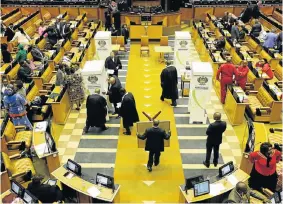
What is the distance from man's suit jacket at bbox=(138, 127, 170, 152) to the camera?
22.9 feet

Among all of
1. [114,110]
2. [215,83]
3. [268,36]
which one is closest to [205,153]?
[114,110]

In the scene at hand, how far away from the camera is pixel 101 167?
7.91 m

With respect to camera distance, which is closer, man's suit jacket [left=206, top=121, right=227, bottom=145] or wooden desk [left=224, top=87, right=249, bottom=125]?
man's suit jacket [left=206, top=121, right=227, bottom=145]

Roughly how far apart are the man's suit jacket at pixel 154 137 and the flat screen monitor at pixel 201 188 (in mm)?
1403

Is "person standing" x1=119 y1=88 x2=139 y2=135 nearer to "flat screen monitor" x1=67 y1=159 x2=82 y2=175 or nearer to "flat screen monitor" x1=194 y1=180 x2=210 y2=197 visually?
"flat screen monitor" x1=67 y1=159 x2=82 y2=175

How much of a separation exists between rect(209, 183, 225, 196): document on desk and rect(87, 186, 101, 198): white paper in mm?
1982

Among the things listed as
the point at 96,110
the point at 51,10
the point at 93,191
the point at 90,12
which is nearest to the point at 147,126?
the point at 96,110

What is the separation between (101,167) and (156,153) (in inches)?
52.9

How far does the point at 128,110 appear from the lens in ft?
28.2

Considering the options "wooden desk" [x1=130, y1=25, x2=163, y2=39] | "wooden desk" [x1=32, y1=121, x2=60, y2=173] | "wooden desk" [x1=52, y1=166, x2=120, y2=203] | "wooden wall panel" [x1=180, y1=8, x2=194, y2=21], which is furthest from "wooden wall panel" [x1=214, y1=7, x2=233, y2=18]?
"wooden desk" [x1=52, y1=166, x2=120, y2=203]

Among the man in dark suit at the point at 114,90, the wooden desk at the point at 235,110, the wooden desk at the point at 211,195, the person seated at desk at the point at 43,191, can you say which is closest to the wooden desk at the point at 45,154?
the person seated at desk at the point at 43,191

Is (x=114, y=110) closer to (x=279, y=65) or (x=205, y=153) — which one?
(x=205, y=153)

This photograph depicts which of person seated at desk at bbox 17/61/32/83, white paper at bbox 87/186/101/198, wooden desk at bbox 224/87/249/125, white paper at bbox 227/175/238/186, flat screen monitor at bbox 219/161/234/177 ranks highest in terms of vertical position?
person seated at desk at bbox 17/61/32/83

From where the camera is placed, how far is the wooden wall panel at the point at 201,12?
19016 mm
